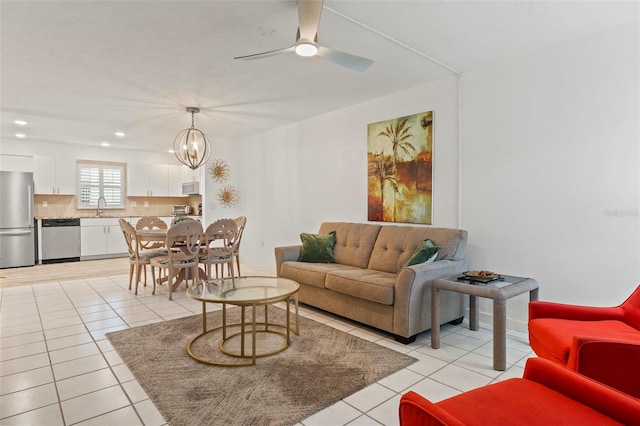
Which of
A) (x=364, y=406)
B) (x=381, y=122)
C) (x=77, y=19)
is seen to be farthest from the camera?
(x=381, y=122)

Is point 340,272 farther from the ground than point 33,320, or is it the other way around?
point 340,272

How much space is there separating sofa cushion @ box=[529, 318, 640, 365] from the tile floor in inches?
17.9

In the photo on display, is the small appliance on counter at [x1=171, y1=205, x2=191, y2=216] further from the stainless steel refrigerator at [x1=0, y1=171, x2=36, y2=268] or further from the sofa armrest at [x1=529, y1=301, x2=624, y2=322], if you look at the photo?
the sofa armrest at [x1=529, y1=301, x2=624, y2=322]

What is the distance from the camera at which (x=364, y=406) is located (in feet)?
6.75

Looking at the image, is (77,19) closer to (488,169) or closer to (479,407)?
(479,407)

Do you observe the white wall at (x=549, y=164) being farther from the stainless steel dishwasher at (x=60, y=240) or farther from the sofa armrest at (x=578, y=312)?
the stainless steel dishwasher at (x=60, y=240)

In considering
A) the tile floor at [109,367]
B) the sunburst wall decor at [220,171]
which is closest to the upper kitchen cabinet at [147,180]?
the sunburst wall decor at [220,171]

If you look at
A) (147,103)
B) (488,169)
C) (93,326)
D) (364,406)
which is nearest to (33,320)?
(93,326)

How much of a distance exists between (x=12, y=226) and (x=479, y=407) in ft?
27.3

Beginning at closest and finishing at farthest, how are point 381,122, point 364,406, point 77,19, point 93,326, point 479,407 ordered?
point 479,407, point 364,406, point 77,19, point 93,326, point 381,122

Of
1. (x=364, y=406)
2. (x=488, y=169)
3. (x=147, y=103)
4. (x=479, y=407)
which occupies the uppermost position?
(x=147, y=103)

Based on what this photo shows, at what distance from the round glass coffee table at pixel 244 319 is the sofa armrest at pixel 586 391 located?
1699mm

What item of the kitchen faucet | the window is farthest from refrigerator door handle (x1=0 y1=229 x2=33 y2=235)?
the kitchen faucet

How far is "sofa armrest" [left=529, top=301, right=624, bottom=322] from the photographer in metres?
2.23
